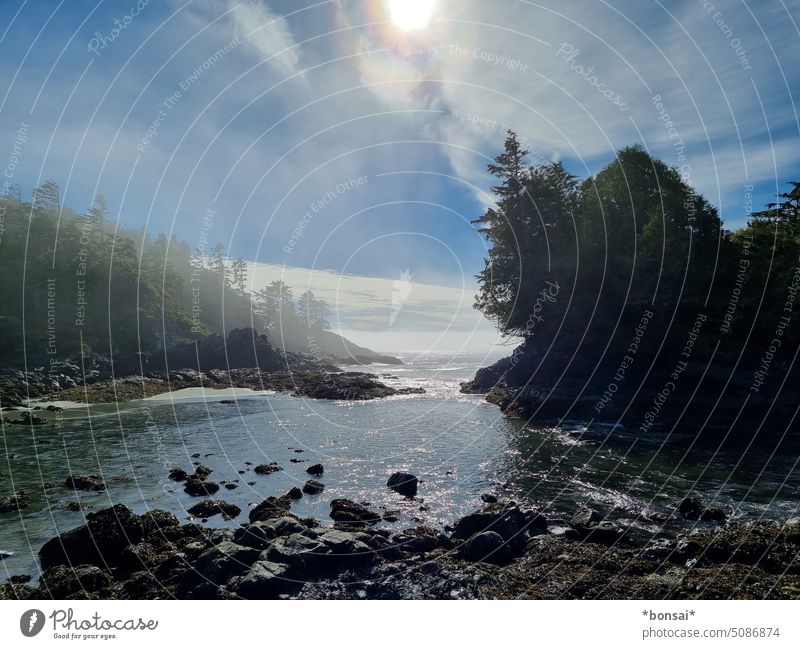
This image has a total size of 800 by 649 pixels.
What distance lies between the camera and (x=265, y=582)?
33.4 feet

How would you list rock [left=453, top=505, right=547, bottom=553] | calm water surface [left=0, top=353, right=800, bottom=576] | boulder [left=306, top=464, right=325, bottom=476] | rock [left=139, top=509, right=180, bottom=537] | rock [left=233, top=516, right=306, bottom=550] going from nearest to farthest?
rock [left=233, top=516, right=306, bottom=550] → rock [left=453, top=505, right=547, bottom=553] → rock [left=139, top=509, right=180, bottom=537] → calm water surface [left=0, top=353, right=800, bottom=576] → boulder [left=306, top=464, right=325, bottom=476]

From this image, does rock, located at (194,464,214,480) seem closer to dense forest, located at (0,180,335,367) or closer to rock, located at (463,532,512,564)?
rock, located at (463,532,512,564)

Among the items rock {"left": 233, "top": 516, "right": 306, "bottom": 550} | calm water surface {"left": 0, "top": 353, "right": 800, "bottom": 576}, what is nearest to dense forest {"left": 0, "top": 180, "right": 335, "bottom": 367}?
calm water surface {"left": 0, "top": 353, "right": 800, "bottom": 576}

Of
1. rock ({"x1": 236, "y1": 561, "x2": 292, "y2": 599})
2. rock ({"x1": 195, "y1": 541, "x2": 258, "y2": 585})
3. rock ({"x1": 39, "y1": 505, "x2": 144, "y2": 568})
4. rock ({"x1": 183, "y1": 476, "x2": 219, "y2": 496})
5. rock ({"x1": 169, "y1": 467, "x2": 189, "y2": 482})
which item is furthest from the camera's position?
rock ({"x1": 169, "y1": 467, "x2": 189, "y2": 482})

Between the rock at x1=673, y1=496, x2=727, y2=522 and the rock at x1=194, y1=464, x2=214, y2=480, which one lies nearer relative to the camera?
the rock at x1=673, y1=496, x2=727, y2=522

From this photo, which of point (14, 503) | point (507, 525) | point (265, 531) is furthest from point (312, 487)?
point (14, 503)

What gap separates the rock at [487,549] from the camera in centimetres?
1236

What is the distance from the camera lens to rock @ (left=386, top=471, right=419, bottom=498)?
62.2 feet

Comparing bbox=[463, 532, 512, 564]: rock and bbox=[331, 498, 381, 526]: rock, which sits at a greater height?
bbox=[463, 532, 512, 564]: rock

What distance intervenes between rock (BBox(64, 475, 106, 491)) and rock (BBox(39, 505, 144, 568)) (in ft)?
25.0

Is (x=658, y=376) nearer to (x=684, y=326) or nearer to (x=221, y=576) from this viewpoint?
(x=684, y=326)

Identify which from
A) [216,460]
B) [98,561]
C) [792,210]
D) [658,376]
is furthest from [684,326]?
[98,561]

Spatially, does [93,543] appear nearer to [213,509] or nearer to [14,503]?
[213,509]

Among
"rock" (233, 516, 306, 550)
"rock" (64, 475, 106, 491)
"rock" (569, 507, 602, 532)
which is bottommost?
"rock" (64, 475, 106, 491)
